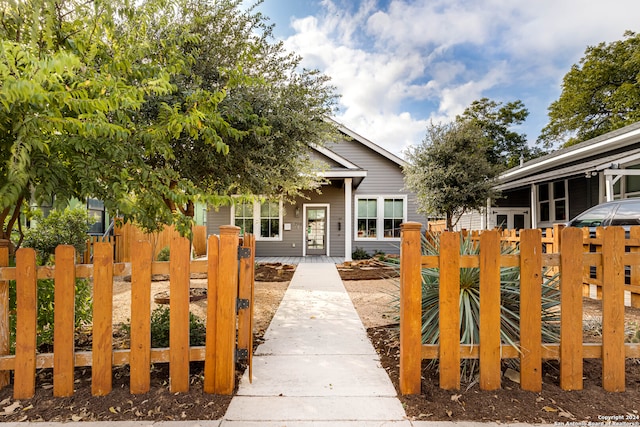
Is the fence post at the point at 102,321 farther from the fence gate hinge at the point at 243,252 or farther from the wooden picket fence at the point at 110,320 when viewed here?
the fence gate hinge at the point at 243,252

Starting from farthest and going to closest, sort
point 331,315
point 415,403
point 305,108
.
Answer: point 305,108
point 331,315
point 415,403

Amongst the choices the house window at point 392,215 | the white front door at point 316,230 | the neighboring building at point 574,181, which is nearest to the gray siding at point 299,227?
the white front door at point 316,230

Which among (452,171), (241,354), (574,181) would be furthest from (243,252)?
(574,181)

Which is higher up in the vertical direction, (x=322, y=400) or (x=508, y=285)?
(x=508, y=285)

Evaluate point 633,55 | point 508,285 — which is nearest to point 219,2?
point 508,285

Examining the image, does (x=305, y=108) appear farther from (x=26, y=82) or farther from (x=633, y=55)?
(x=633, y=55)

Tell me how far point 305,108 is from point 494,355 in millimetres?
4481

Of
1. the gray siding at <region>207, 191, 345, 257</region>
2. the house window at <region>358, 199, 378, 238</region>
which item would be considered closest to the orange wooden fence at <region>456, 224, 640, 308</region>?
the house window at <region>358, 199, 378, 238</region>

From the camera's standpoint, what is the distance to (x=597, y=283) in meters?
5.82

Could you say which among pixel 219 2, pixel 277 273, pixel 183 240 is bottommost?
pixel 277 273

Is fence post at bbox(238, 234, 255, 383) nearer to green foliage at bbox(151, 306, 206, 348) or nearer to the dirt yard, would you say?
the dirt yard

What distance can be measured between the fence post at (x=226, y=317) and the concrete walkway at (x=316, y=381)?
0.59 feet

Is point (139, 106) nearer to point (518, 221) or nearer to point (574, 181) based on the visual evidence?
point (574, 181)

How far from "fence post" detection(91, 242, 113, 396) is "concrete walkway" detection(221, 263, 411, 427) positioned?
929 mm
